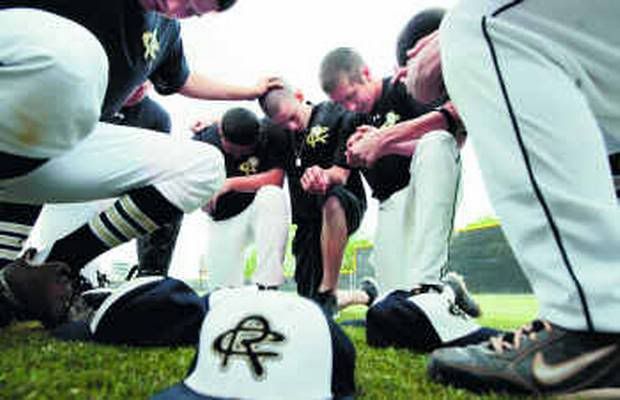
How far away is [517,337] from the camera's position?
973 millimetres

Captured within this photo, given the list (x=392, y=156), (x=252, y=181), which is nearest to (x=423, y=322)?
(x=392, y=156)

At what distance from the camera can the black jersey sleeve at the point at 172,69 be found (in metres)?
2.11

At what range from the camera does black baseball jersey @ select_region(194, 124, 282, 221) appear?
3.69 metres

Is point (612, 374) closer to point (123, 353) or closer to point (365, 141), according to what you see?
point (123, 353)

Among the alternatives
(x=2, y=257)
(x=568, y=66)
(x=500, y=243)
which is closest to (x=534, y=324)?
(x=568, y=66)

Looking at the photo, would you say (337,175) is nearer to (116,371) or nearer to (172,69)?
(172,69)

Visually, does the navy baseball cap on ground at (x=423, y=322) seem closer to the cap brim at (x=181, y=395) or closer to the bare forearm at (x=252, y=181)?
the cap brim at (x=181, y=395)

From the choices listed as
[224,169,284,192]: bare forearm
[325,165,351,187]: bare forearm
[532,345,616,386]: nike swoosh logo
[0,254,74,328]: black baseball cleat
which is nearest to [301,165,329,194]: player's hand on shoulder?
[325,165,351,187]: bare forearm

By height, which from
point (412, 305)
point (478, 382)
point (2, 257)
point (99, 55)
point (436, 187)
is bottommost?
point (478, 382)

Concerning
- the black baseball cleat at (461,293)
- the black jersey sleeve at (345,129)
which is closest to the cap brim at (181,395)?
the black baseball cleat at (461,293)

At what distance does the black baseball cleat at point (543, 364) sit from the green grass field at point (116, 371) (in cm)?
3

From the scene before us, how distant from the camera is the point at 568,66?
3.15 ft

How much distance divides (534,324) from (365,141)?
4.84 ft

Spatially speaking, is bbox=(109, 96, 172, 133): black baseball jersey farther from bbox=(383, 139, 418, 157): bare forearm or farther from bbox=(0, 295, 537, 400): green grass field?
bbox=(0, 295, 537, 400): green grass field
